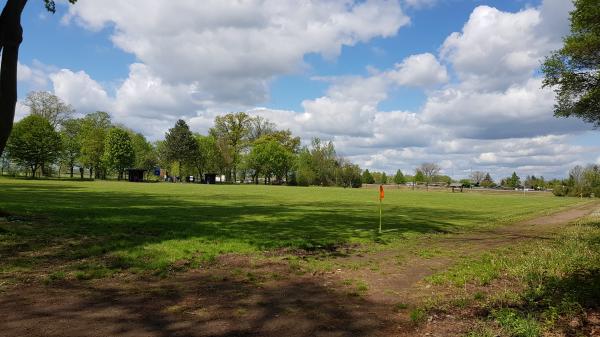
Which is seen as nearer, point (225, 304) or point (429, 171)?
point (225, 304)

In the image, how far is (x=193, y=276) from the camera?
28.9 ft

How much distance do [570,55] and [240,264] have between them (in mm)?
23091

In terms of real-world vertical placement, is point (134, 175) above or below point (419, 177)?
below

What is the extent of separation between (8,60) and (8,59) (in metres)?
0.03

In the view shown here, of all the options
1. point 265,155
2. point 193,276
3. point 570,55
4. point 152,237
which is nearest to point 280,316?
point 193,276

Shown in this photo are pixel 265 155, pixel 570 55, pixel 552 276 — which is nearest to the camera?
pixel 552 276

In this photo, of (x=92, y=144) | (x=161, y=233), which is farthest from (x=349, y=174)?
(x=161, y=233)

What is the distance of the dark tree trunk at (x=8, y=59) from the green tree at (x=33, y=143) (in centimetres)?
7234

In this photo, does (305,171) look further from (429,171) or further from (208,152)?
(429,171)

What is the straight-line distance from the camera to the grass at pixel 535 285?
5.74 metres

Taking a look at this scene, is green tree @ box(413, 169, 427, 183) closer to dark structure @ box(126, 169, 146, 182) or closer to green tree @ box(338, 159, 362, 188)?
green tree @ box(338, 159, 362, 188)

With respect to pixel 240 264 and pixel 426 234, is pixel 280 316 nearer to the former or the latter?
pixel 240 264

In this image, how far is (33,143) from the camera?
237 ft

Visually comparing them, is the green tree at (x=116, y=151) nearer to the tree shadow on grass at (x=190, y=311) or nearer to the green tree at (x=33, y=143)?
the green tree at (x=33, y=143)
